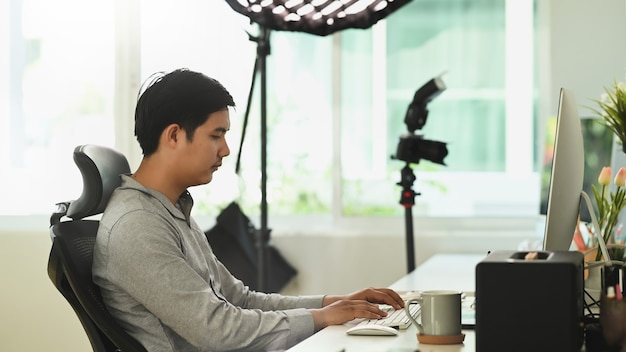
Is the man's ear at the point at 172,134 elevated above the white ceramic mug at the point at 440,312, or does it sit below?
above

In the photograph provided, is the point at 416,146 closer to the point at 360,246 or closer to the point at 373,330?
the point at 360,246

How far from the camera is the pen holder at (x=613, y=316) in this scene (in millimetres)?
1463

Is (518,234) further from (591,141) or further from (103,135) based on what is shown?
(103,135)

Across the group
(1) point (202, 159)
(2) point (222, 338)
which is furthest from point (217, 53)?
(2) point (222, 338)

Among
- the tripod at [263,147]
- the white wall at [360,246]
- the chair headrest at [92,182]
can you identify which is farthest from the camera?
the white wall at [360,246]

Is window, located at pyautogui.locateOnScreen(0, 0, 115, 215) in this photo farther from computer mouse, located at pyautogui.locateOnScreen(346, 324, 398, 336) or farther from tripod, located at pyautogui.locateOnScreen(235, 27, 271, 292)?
computer mouse, located at pyautogui.locateOnScreen(346, 324, 398, 336)

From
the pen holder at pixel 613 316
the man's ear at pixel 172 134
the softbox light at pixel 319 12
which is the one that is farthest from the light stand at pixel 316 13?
the pen holder at pixel 613 316

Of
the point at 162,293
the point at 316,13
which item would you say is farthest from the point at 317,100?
the point at 162,293

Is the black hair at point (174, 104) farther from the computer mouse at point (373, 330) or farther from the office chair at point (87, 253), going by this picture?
the computer mouse at point (373, 330)

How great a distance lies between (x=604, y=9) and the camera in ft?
12.5

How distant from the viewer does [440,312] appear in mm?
1634

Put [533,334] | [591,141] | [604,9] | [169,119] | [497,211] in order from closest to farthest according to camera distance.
Result: [533,334]
[169,119]
[591,141]
[604,9]
[497,211]

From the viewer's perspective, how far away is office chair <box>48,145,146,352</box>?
71.2 inches

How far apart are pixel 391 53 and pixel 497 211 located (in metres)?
0.85
